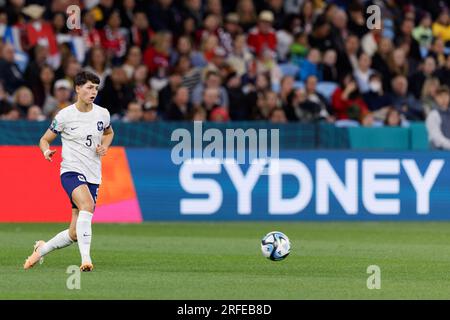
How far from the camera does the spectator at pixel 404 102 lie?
25.8 m

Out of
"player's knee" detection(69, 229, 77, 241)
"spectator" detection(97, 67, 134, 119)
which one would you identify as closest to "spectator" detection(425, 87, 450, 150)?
"spectator" detection(97, 67, 134, 119)

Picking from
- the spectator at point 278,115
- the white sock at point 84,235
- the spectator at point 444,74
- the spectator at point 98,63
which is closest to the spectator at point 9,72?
the spectator at point 98,63

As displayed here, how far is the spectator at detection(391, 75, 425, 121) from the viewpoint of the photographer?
25.8 m

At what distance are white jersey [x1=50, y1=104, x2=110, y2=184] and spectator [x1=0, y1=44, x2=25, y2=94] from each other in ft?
31.1

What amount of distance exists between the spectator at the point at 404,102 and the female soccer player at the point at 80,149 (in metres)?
12.2

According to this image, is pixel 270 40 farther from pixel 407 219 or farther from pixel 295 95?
pixel 407 219

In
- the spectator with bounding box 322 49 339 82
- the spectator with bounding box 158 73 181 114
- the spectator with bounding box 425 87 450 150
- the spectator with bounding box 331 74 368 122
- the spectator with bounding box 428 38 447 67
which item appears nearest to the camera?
the spectator with bounding box 425 87 450 150

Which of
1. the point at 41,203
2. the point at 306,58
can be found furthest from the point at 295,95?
the point at 41,203

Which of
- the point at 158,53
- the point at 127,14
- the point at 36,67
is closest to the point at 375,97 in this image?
the point at 158,53

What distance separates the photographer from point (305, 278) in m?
13.7

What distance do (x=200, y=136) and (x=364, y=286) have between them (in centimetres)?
933

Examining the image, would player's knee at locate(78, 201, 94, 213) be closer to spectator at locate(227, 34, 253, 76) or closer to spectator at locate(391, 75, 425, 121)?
spectator at locate(227, 34, 253, 76)

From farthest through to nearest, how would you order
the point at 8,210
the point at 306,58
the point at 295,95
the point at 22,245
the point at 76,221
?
the point at 306,58
the point at 295,95
the point at 8,210
the point at 22,245
the point at 76,221

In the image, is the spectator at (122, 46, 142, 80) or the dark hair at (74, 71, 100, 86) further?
the spectator at (122, 46, 142, 80)
